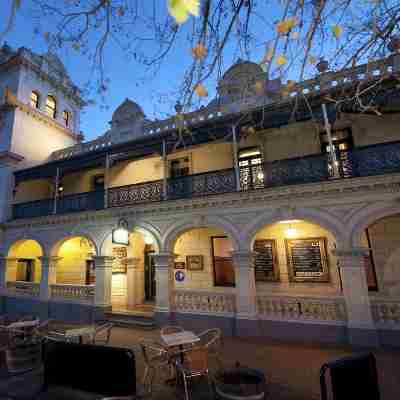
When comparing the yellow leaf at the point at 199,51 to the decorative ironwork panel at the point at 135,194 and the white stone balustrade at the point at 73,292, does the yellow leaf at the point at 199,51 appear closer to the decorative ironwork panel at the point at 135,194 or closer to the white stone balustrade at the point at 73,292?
the decorative ironwork panel at the point at 135,194

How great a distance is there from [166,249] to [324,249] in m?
5.52

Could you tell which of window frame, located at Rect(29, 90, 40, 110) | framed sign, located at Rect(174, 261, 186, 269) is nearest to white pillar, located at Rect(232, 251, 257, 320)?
framed sign, located at Rect(174, 261, 186, 269)

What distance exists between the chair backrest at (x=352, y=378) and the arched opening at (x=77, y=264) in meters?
12.2

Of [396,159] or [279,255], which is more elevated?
[396,159]

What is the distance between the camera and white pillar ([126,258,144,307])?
11078mm

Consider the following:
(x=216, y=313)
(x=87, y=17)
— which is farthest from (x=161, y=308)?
(x=87, y=17)

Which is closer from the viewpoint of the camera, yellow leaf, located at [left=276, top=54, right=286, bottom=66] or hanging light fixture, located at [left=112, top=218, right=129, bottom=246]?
yellow leaf, located at [left=276, top=54, right=286, bottom=66]

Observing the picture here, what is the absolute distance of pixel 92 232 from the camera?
10180 mm

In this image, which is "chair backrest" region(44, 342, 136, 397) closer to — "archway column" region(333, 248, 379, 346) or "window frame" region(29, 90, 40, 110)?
"archway column" region(333, 248, 379, 346)

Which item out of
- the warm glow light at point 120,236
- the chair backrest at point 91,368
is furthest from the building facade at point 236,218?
the chair backrest at point 91,368

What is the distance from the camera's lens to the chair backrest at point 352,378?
8.82 feet

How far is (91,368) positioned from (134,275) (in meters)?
8.07

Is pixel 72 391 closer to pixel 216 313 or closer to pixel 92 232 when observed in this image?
pixel 216 313

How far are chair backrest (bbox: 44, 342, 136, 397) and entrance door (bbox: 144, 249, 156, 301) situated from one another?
7.81 metres
